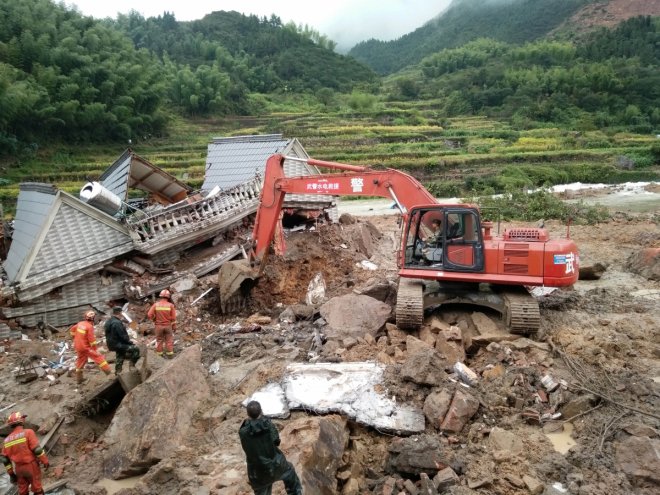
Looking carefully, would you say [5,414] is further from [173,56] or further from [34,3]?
[173,56]

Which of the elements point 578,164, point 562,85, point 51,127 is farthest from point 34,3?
point 562,85

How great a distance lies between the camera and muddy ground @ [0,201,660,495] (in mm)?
4609

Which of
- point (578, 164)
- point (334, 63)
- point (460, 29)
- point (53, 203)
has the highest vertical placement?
point (460, 29)

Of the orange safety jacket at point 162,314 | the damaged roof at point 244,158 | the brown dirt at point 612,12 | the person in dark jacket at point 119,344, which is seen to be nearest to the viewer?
the person in dark jacket at point 119,344

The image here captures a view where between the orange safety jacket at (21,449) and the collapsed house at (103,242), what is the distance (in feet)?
14.8

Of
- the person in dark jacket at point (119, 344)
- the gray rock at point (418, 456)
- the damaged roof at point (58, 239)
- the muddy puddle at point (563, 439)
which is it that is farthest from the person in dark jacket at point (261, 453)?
the damaged roof at point (58, 239)

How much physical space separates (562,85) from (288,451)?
204 ft

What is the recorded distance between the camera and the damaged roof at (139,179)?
11523 millimetres

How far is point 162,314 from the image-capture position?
7.48 meters

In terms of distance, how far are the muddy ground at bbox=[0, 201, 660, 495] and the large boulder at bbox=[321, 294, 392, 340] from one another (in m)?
0.42

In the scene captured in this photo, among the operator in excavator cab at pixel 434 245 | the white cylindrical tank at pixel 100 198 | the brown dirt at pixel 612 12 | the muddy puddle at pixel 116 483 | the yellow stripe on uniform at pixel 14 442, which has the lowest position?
the muddy puddle at pixel 116 483

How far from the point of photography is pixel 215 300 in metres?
10.0

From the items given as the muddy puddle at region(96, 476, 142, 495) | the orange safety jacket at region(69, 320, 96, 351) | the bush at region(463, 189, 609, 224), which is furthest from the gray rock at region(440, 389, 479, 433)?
the bush at region(463, 189, 609, 224)

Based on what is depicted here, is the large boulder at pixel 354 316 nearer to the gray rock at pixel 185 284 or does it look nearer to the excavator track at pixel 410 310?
the excavator track at pixel 410 310
